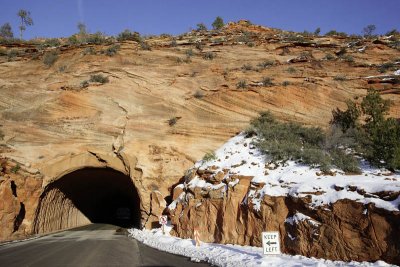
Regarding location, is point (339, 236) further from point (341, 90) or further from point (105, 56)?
point (105, 56)

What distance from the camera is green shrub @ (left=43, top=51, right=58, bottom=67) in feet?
91.1

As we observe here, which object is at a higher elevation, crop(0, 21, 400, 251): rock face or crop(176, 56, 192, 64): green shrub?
crop(176, 56, 192, 64): green shrub

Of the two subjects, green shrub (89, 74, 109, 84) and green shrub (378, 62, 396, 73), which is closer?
green shrub (378, 62, 396, 73)

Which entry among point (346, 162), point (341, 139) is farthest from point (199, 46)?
point (346, 162)

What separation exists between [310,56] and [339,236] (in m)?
19.4

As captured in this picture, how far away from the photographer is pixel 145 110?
2388cm

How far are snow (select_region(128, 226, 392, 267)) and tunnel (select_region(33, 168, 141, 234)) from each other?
9.65 meters

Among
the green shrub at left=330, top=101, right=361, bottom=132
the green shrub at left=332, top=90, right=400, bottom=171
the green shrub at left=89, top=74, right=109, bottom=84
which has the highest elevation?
the green shrub at left=89, top=74, right=109, bottom=84

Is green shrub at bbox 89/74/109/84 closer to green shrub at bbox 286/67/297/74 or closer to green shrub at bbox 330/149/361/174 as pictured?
green shrub at bbox 286/67/297/74

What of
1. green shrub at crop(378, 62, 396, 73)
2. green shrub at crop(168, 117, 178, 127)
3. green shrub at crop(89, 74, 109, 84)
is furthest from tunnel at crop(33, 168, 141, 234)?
green shrub at crop(378, 62, 396, 73)

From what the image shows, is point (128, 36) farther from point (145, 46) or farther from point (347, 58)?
point (347, 58)

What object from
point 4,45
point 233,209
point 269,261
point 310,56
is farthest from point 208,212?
point 4,45

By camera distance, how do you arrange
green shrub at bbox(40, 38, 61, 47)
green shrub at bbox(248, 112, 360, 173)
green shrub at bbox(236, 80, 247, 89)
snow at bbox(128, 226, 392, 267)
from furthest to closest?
green shrub at bbox(40, 38, 61, 47)
green shrub at bbox(236, 80, 247, 89)
green shrub at bbox(248, 112, 360, 173)
snow at bbox(128, 226, 392, 267)

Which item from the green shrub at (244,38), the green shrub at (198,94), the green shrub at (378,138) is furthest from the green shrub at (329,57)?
the green shrub at (198,94)
